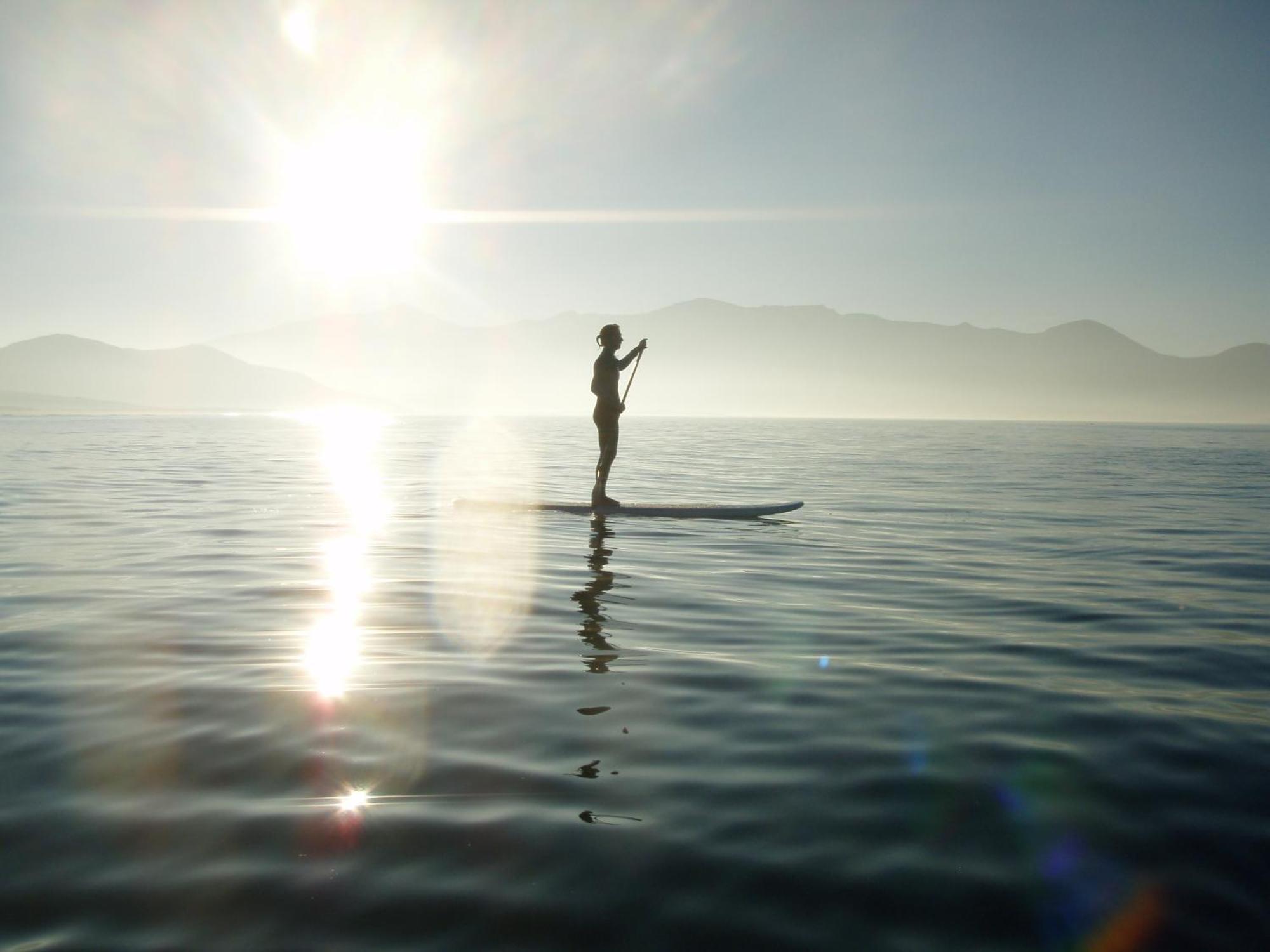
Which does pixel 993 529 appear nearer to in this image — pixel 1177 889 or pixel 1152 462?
pixel 1177 889

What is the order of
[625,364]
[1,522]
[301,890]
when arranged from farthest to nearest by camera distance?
1. [625,364]
2. [1,522]
3. [301,890]

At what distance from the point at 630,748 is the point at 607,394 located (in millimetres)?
11591

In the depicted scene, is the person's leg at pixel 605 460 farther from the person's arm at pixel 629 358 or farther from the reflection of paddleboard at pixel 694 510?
the person's arm at pixel 629 358

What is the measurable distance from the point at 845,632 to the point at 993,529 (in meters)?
8.31

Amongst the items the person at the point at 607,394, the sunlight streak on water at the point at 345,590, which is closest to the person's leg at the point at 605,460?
the person at the point at 607,394

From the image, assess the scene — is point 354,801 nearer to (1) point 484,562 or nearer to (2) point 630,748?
(2) point 630,748

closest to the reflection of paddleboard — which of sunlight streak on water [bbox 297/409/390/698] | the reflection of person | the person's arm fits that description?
the reflection of person

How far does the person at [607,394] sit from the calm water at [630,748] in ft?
12.6

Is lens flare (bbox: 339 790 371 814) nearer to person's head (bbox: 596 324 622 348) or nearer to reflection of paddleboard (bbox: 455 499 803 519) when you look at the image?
reflection of paddleboard (bbox: 455 499 803 519)

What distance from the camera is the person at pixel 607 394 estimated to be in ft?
50.7

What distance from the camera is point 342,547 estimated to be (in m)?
11.9

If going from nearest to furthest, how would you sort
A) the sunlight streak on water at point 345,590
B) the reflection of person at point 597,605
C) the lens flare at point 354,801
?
1. the lens flare at point 354,801
2. the sunlight streak on water at point 345,590
3. the reflection of person at point 597,605

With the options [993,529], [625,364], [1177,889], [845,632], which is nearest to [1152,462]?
[993,529]

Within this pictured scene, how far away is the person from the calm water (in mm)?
3855
